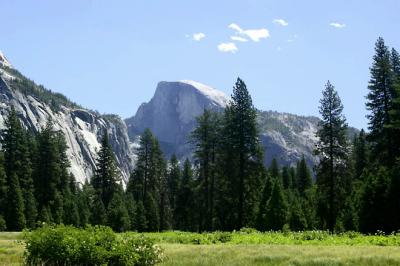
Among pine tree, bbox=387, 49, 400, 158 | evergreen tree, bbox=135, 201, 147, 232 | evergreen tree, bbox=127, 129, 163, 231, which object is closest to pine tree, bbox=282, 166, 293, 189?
evergreen tree, bbox=127, 129, 163, 231

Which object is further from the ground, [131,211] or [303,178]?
[303,178]

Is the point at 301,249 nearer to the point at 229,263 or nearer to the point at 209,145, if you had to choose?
the point at 229,263

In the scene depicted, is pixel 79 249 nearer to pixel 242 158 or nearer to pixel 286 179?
pixel 242 158

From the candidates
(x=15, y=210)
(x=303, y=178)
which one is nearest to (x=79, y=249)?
(x=15, y=210)

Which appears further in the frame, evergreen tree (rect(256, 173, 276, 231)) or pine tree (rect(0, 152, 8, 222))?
pine tree (rect(0, 152, 8, 222))

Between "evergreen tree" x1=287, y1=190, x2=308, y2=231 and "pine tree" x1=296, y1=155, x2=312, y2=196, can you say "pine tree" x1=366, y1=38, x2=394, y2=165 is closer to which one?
"evergreen tree" x1=287, y1=190, x2=308, y2=231

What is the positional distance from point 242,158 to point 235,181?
2.60 meters

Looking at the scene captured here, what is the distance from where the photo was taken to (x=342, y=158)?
44875mm

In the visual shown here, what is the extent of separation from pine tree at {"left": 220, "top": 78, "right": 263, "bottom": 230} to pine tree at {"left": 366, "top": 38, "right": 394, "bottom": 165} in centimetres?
1126

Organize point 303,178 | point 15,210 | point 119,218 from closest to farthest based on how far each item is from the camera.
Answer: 1. point 15,210
2. point 119,218
3. point 303,178

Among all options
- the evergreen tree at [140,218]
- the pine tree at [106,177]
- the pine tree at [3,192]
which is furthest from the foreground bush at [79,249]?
the pine tree at [106,177]

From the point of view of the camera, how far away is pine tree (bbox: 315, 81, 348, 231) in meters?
44.3

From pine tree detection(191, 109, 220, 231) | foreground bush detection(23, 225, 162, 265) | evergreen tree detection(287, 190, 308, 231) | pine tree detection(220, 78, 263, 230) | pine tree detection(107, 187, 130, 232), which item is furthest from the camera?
pine tree detection(107, 187, 130, 232)

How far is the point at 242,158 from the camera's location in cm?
4872
